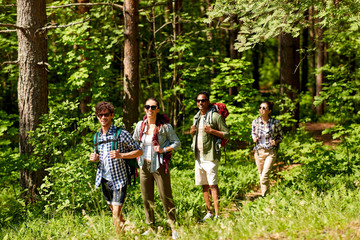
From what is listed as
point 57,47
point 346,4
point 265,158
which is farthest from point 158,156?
point 57,47

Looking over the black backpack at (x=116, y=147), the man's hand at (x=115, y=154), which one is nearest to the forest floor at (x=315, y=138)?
the black backpack at (x=116, y=147)

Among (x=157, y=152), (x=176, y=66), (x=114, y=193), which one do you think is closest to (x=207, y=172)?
(x=157, y=152)

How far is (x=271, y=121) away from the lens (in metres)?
6.44

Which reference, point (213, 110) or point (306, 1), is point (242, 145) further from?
point (306, 1)

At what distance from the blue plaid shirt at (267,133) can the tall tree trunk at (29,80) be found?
457 cm

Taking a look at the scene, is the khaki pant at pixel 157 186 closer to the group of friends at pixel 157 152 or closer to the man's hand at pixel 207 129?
the group of friends at pixel 157 152

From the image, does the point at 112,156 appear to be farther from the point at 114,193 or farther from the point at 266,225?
the point at 266,225

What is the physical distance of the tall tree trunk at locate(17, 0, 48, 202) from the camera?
6938mm

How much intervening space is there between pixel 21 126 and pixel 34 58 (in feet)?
4.84

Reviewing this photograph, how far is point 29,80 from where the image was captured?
6980mm

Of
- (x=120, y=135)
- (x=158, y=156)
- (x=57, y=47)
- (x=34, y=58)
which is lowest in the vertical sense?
(x=158, y=156)

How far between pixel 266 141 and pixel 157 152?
8.28ft

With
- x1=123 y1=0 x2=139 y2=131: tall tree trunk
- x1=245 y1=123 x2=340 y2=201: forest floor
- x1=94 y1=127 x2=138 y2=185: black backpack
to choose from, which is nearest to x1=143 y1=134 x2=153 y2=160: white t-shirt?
x1=94 y1=127 x2=138 y2=185: black backpack

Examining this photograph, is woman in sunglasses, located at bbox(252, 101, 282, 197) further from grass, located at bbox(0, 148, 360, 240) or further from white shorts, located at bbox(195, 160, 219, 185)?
white shorts, located at bbox(195, 160, 219, 185)
